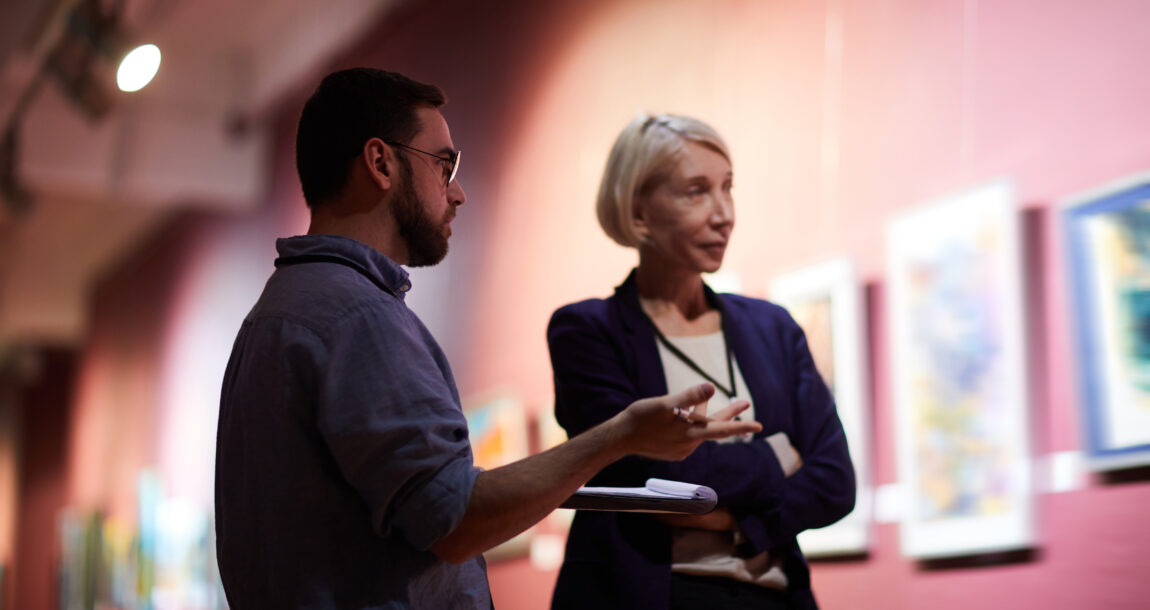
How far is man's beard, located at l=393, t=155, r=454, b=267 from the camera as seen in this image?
185 cm

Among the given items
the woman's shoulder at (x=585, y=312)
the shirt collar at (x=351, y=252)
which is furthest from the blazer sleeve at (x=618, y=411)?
the shirt collar at (x=351, y=252)

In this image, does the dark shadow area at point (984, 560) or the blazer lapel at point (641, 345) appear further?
the dark shadow area at point (984, 560)

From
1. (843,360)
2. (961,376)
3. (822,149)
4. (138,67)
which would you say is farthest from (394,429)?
(138,67)

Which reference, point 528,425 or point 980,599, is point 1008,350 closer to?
point 980,599

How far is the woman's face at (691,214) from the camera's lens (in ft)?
7.82

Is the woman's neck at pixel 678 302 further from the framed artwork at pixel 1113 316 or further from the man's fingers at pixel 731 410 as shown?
the framed artwork at pixel 1113 316

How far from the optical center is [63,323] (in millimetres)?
15008

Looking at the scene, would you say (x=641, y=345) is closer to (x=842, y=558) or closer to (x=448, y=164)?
(x=448, y=164)

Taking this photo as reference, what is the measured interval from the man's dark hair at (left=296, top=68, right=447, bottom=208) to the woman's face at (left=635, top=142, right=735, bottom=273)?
0.69 metres

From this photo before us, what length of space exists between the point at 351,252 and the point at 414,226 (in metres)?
0.13

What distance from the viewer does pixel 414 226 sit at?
1853mm

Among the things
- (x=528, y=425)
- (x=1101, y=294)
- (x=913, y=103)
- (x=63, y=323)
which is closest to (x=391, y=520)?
(x=1101, y=294)

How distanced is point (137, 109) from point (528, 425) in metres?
4.72

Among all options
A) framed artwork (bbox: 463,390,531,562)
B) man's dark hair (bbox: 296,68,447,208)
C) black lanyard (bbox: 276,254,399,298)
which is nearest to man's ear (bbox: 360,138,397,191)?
man's dark hair (bbox: 296,68,447,208)
